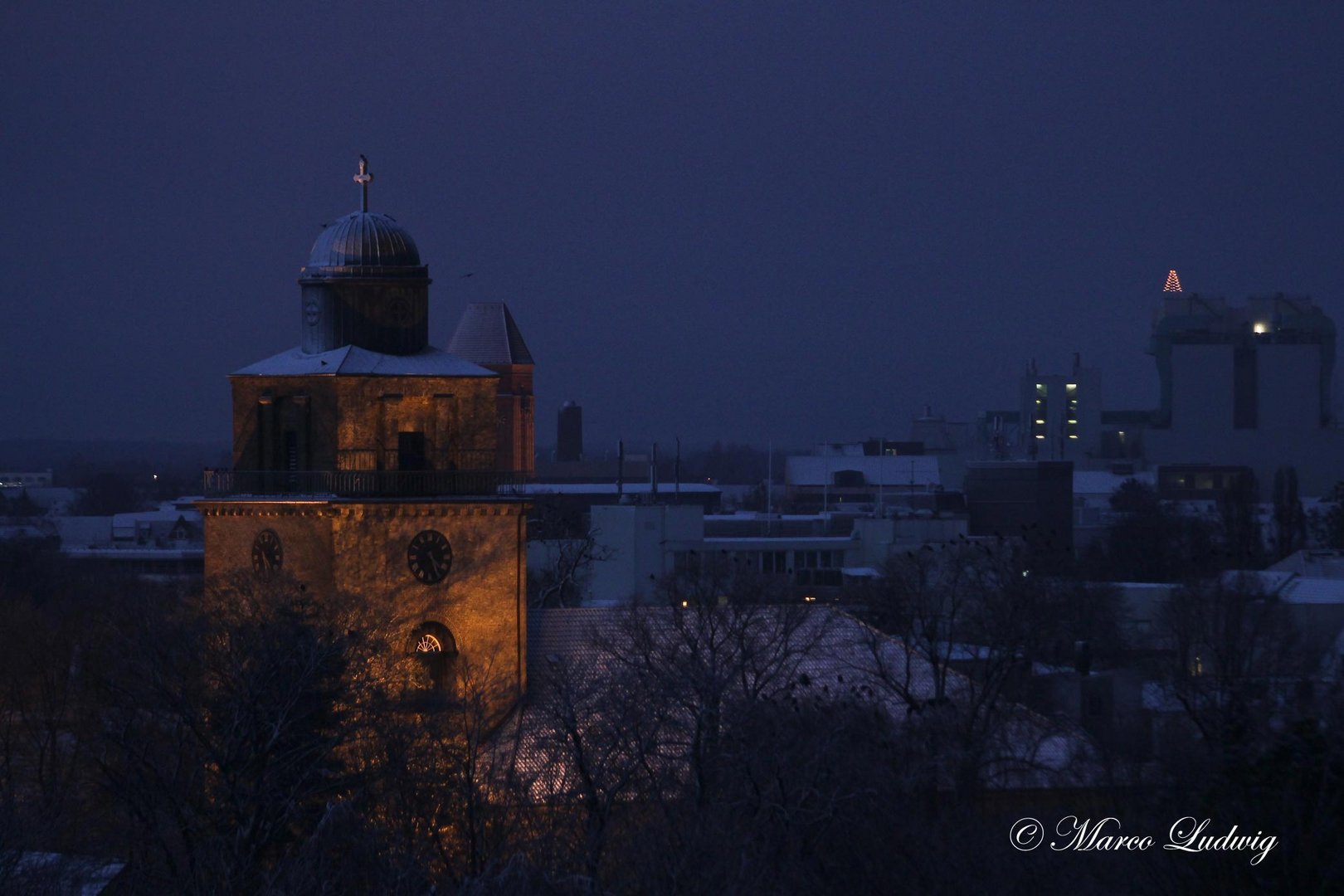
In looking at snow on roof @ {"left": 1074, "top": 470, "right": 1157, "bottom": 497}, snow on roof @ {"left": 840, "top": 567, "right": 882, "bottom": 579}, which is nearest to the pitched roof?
snow on roof @ {"left": 840, "top": 567, "right": 882, "bottom": 579}

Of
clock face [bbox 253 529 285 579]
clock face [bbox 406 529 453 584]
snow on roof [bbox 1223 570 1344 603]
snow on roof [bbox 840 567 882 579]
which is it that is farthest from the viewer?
snow on roof [bbox 840 567 882 579]

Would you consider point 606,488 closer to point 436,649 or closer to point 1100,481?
point 1100,481

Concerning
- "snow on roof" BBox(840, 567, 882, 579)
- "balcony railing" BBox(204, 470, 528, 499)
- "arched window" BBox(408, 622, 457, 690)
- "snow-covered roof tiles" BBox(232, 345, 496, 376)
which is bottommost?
"snow on roof" BBox(840, 567, 882, 579)

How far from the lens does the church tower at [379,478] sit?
2859cm

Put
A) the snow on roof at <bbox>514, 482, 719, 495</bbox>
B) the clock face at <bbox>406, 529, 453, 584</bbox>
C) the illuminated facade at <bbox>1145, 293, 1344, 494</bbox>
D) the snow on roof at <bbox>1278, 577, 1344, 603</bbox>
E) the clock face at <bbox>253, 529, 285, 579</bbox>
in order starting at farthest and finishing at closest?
1. the illuminated facade at <bbox>1145, 293, 1344, 494</bbox>
2. the snow on roof at <bbox>514, 482, 719, 495</bbox>
3. the snow on roof at <bbox>1278, 577, 1344, 603</bbox>
4. the clock face at <bbox>406, 529, 453, 584</bbox>
5. the clock face at <bbox>253, 529, 285, 579</bbox>

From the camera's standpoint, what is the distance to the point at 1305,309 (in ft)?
428

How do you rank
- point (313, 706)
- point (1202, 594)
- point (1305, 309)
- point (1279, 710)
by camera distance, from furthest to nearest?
point (1305, 309) < point (1202, 594) < point (313, 706) < point (1279, 710)

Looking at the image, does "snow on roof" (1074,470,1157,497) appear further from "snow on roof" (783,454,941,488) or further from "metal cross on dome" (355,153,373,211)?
"metal cross on dome" (355,153,373,211)

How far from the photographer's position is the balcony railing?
1136 inches

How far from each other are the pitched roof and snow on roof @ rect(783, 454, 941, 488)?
6630 cm

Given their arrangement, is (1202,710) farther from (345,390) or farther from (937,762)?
(345,390)

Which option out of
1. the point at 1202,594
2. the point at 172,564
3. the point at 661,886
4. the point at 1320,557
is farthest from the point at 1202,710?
the point at 172,564

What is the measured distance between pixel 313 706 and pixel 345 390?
7.47 m

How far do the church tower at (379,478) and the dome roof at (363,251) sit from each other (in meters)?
0.02
